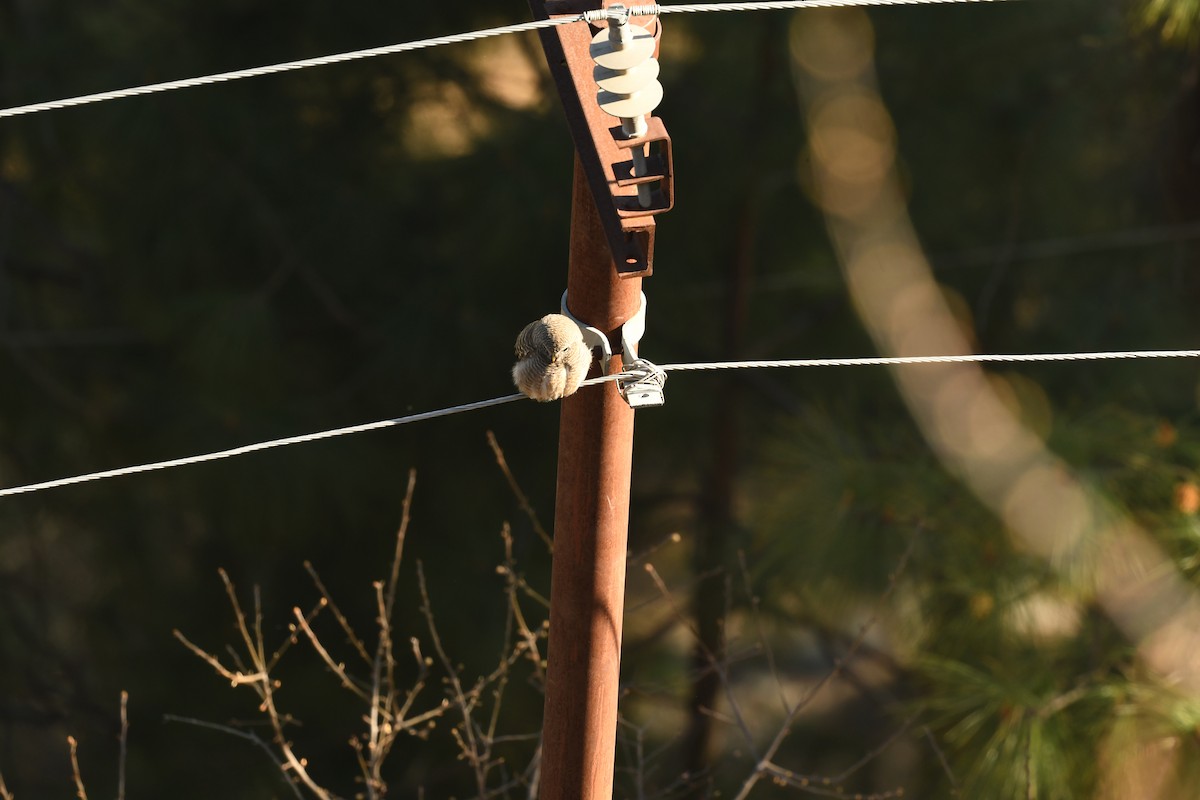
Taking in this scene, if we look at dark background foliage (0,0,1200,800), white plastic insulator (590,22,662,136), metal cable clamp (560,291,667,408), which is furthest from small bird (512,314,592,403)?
dark background foliage (0,0,1200,800)

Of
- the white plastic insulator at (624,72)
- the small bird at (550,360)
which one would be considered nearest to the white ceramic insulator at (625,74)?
the white plastic insulator at (624,72)

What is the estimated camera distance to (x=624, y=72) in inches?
45.5

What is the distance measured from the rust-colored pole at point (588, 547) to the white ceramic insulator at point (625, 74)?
0.36 ft

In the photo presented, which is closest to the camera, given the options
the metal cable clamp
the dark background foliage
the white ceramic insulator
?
the white ceramic insulator

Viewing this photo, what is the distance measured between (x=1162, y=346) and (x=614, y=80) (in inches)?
103

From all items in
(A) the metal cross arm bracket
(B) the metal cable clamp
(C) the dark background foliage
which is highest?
(A) the metal cross arm bracket

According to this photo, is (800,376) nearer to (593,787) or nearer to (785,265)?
(785,265)

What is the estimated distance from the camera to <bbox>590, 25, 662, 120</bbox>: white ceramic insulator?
1.16 m

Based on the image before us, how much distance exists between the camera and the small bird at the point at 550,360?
1238 mm

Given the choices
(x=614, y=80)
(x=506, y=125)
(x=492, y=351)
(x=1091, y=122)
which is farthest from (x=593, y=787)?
(x=1091, y=122)

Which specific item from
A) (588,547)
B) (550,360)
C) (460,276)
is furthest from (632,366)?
(460,276)

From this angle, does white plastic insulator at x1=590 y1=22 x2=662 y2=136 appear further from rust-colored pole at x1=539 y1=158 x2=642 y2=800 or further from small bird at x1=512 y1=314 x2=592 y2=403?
small bird at x1=512 y1=314 x2=592 y2=403

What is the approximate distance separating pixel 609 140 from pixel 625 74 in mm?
89

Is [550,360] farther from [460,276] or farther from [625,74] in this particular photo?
[460,276]
